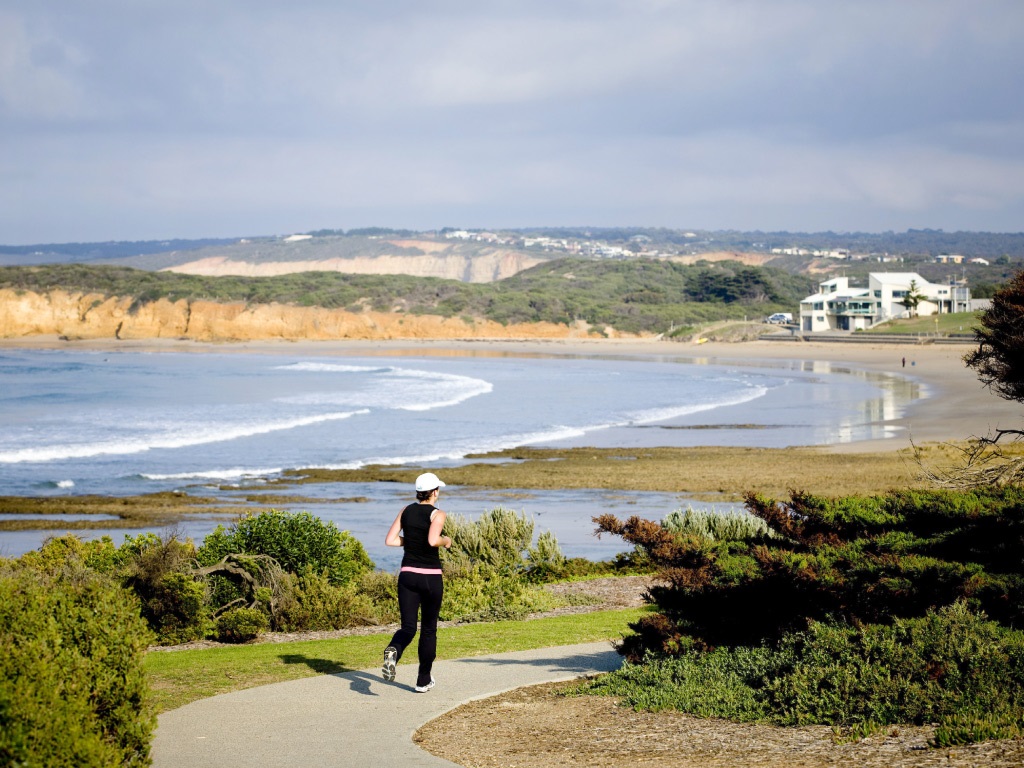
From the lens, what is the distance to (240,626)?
11.1m

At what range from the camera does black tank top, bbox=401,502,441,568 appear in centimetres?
785

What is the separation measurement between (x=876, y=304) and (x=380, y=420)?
7833 centimetres

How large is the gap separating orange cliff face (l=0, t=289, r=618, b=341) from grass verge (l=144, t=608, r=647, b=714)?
104533 millimetres

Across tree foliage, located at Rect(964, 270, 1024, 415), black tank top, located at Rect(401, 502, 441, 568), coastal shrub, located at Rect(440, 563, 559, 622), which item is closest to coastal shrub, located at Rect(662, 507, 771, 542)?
coastal shrub, located at Rect(440, 563, 559, 622)

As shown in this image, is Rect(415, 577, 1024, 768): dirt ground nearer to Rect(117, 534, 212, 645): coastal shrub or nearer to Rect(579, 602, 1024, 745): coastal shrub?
Rect(579, 602, 1024, 745): coastal shrub

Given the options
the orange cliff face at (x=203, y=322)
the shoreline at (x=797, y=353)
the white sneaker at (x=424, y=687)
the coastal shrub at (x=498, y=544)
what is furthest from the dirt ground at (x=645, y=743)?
the orange cliff face at (x=203, y=322)

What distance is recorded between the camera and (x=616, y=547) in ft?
63.7

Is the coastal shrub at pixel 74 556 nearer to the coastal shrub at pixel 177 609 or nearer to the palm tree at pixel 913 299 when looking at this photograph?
the coastal shrub at pixel 177 609

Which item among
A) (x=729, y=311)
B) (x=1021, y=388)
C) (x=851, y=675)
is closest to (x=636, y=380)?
(x=1021, y=388)

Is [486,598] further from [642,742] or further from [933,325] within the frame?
[933,325]

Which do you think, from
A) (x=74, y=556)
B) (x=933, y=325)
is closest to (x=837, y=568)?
(x=74, y=556)

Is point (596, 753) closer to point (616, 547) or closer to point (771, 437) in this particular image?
point (616, 547)

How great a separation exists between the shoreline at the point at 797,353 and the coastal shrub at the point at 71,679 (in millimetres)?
28608

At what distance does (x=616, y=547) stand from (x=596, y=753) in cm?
1326
